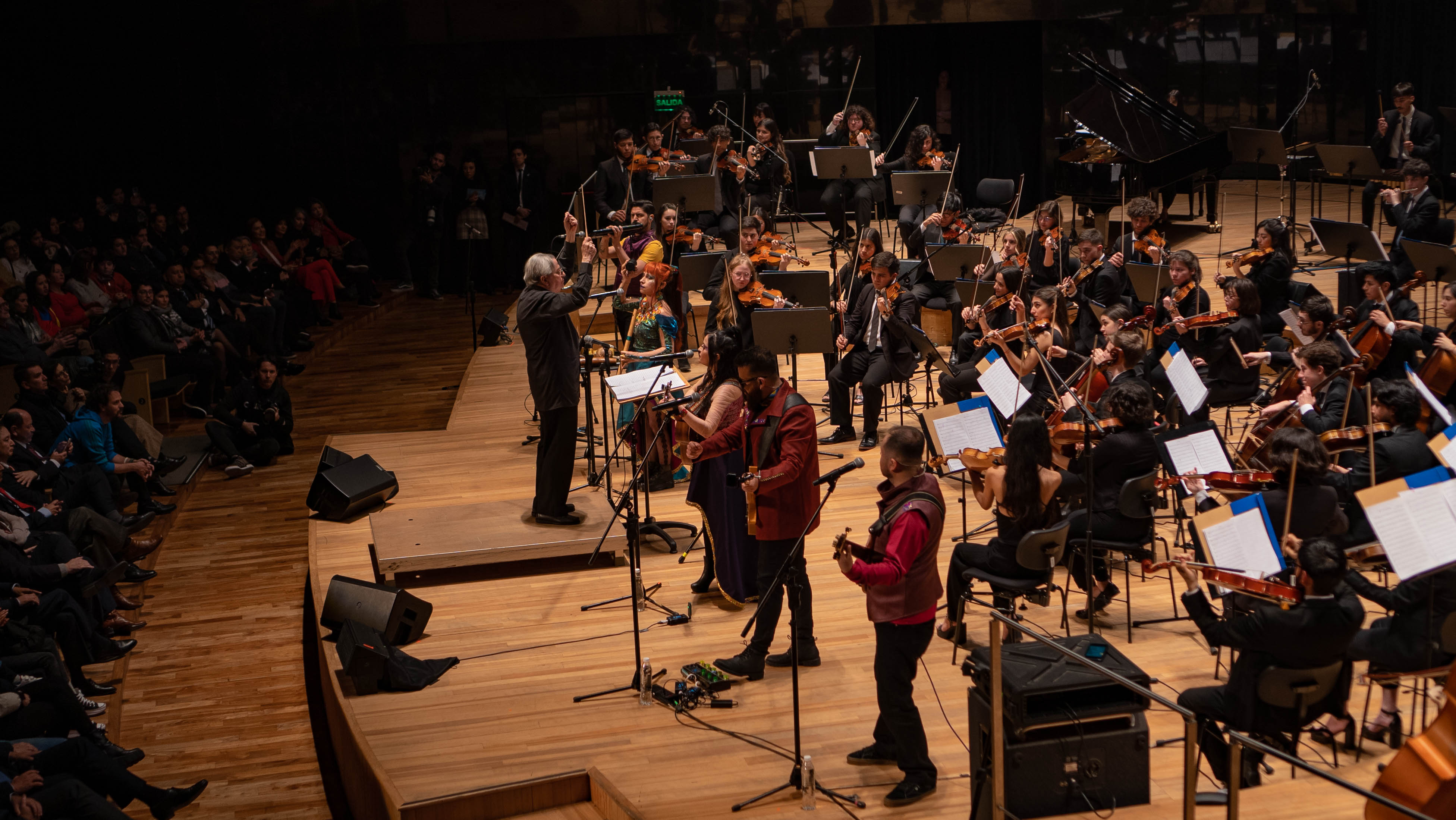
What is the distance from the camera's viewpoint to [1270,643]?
4098mm

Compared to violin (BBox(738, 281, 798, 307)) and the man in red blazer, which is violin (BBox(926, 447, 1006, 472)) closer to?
the man in red blazer

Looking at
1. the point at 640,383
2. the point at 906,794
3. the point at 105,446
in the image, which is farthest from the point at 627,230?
the point at 906,794

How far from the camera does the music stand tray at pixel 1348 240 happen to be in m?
8.60

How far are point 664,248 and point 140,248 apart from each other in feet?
17.3

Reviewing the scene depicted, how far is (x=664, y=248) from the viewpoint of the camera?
10.1 meters

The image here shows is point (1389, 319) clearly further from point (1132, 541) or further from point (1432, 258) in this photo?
point (1132, 541)

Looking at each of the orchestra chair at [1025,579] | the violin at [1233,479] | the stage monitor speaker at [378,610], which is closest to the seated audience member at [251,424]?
the stage monitor speaker at [378,610]

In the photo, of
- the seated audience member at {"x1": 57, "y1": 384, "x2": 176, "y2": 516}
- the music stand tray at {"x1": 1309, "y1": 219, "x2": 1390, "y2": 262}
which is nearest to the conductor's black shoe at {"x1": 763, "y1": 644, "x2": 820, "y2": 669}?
the music stand tray at {"x1": 1309, "y1": 219, "x2": 1390, "y2": 262}

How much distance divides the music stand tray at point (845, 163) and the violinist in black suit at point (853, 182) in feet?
1.48

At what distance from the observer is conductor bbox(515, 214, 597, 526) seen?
6.48 m

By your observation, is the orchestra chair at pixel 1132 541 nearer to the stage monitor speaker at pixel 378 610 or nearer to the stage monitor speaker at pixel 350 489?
the stage monitor speaker at pixel 378 610

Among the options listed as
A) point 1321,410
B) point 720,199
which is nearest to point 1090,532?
point 1321,410

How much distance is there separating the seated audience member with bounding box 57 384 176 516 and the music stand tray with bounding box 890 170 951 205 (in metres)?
5.87

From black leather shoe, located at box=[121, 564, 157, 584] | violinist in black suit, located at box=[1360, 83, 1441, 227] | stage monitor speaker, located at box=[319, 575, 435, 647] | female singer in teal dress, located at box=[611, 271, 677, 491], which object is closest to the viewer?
stage monitor speaker, located at box=[319, 575, 435, 647]
